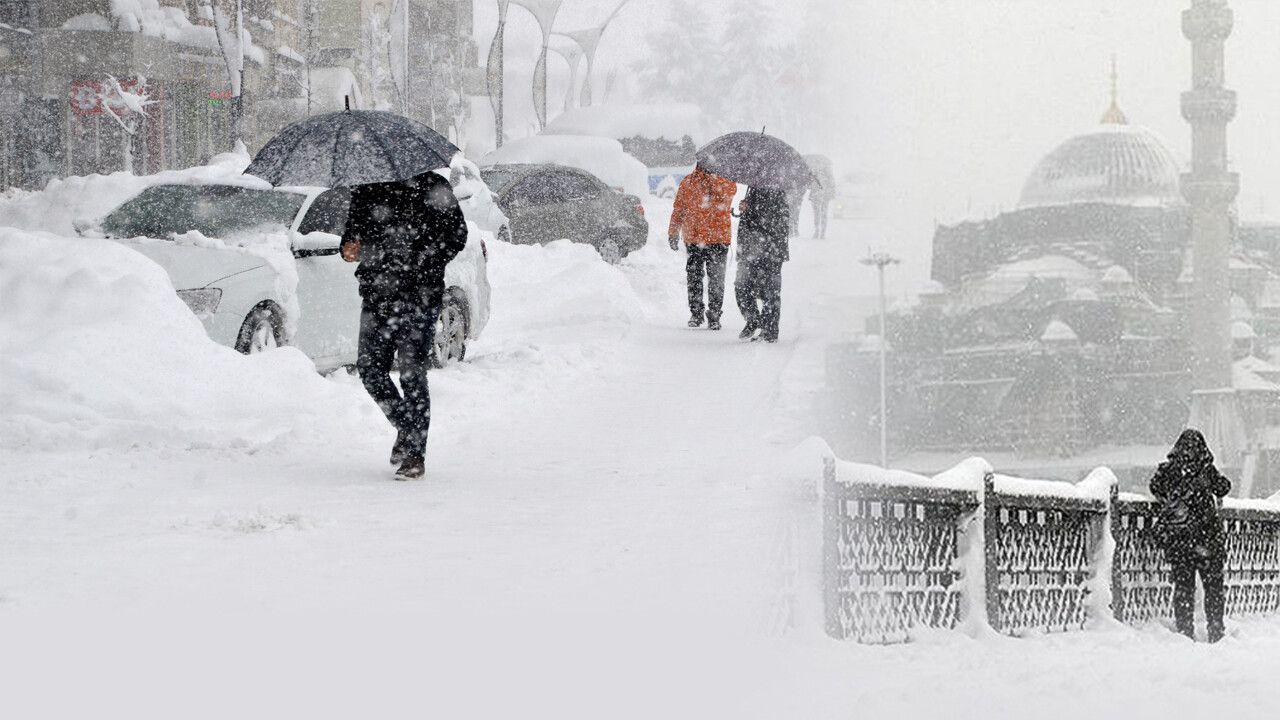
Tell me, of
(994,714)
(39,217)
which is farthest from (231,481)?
(39,217)

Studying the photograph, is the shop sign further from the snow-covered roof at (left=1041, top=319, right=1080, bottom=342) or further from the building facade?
the snow-covered roof at (left=1041, top=319, right=1080, bottom=342)

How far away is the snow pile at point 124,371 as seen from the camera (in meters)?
9.37

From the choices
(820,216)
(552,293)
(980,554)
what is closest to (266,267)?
(980,554)

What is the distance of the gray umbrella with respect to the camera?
8.21 meters

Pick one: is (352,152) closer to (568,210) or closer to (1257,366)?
(568,210)

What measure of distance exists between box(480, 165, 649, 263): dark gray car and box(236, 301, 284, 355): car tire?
45.4 feet

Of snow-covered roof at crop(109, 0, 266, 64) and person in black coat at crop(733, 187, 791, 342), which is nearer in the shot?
person in black coat at crop(733, 187, 791, 342)

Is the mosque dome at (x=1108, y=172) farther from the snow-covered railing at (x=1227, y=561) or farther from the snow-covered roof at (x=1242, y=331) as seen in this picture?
the snow-covered railing at (x=1227, y=561)

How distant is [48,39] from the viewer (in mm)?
31703

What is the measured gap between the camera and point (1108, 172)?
108875 mm

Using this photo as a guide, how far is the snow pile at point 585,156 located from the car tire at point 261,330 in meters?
19.7

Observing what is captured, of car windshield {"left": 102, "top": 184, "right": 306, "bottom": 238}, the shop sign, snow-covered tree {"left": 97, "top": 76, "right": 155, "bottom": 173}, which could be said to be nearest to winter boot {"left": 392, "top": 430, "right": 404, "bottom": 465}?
car windshield {"left": 102, "top": 184, "right": 306, "bottom": 238}

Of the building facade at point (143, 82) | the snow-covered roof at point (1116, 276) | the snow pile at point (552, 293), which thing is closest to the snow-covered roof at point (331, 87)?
the building facade at point (143, 82)

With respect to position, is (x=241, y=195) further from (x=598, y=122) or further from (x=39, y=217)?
(x=598, y=122)
